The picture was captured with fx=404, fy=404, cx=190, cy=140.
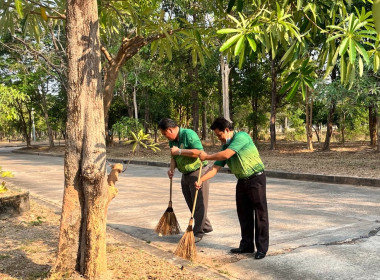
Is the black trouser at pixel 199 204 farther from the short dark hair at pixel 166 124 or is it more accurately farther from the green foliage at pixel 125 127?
the green foliage at pixel 125 127

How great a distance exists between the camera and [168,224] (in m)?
5.38

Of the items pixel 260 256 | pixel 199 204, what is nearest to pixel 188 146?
pixel 199 204

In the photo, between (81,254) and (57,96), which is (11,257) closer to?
(81,254)

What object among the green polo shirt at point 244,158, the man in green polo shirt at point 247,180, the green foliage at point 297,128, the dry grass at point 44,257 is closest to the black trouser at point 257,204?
the man in green polo shirt at point 247,180

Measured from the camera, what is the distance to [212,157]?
4406 millimetres

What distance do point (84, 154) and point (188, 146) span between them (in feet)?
6.27

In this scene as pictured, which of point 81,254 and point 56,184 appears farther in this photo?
point 56,184

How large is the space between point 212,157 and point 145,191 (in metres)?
5.35

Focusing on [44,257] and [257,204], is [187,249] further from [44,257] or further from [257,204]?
[44,257]

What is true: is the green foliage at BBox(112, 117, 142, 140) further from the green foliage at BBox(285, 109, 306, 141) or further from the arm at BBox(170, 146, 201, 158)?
the arm at BBox(170, 146, 201, 158)

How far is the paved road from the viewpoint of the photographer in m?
4.14

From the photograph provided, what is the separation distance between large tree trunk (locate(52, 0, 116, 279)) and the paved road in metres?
1.43

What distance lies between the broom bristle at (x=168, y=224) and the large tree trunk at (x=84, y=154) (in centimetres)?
190

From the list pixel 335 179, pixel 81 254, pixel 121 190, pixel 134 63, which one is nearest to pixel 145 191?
pixel 121 190
